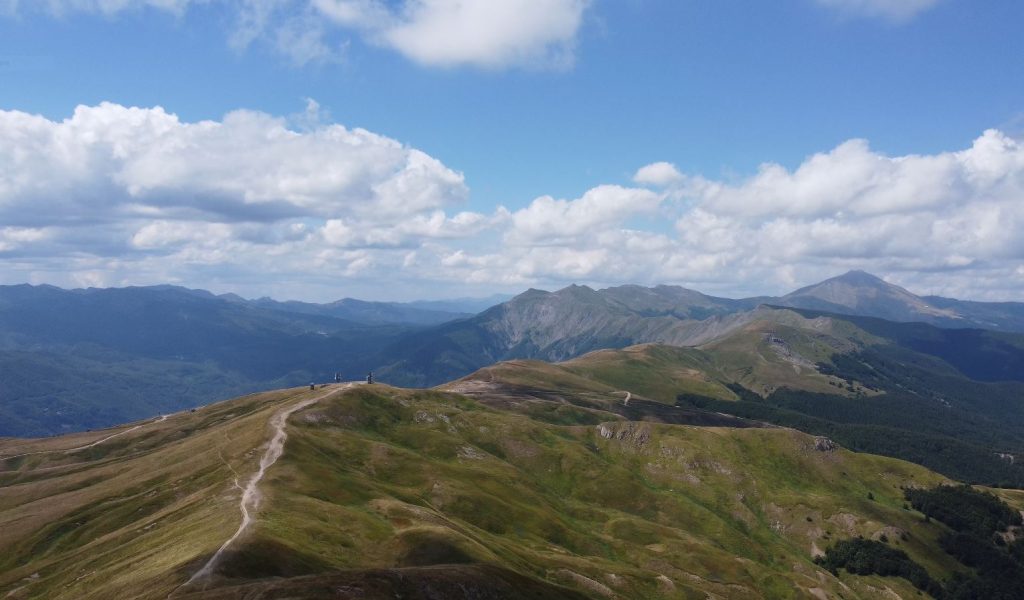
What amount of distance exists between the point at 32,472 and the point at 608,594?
648ft

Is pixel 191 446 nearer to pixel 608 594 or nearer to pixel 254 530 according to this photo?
pixel 254 530

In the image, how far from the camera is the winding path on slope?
76775 millimetres

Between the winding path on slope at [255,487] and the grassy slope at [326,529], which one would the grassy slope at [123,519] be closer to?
the grassy slope at [326,529]

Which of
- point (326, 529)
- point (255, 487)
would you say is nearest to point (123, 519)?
point (255, 487)

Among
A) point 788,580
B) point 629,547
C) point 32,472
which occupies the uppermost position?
point 32,472

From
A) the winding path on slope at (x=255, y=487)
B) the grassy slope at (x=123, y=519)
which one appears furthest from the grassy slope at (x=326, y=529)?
the winding path on slope at (x=255, y=487)

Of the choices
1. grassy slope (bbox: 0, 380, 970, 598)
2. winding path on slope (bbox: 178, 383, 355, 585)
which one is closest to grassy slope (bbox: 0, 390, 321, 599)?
grassy slope (bbox: 0, 380, 970, 598)

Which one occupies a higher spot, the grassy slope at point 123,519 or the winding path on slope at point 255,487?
the winding path on slope at point 255,487

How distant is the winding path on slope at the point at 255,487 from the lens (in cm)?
7678

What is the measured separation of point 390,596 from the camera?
7394 cm

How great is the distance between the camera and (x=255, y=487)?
12262 centimetres

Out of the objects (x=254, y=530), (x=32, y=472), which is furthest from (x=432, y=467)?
(x=32, y=472)

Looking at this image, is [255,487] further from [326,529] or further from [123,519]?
[123,519]

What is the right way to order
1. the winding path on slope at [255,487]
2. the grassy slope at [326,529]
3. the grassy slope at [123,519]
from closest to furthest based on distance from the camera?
the winding path on slope at [255,487] → the grassy slope at [123,519] → the grassy slope at [326,529]
